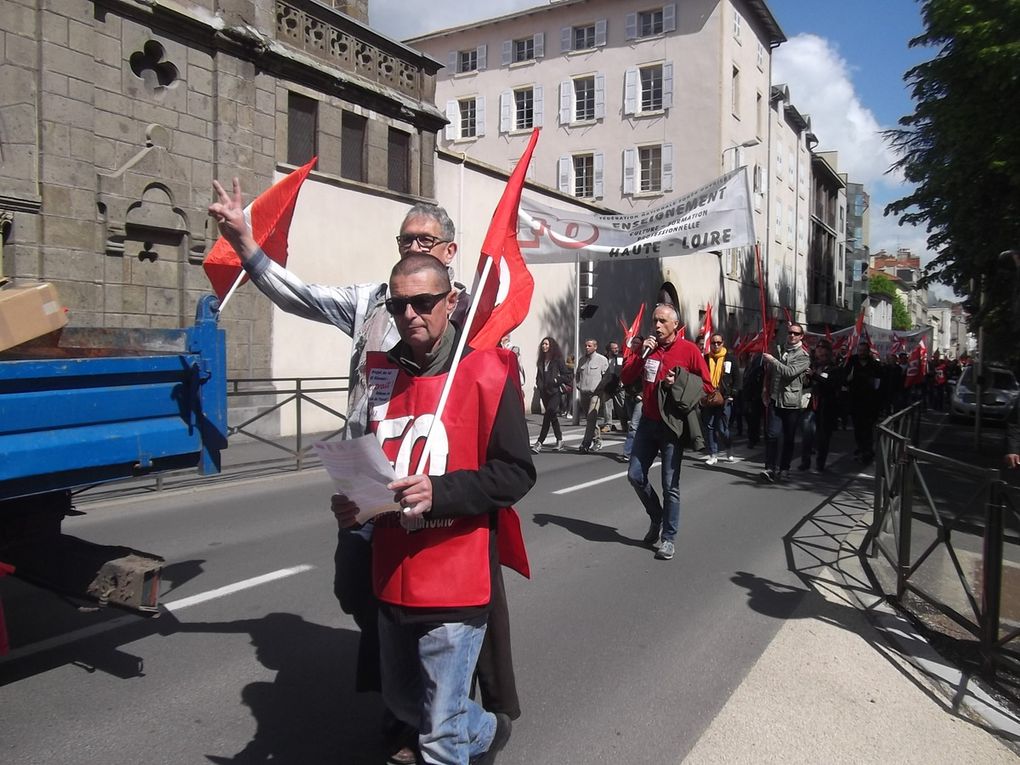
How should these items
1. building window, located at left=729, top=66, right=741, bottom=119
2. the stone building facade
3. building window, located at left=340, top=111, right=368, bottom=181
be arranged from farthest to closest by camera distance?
building window, located at left=729, top=66, right=741, bottom=119
building window, located at left=340, top=111, right=368, bottom=181
the stone building facade

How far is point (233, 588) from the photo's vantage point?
5438 mm

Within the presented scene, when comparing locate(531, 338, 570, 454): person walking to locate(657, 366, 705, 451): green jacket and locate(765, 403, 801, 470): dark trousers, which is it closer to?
locate(765, 403, 801, 470): dark trousers

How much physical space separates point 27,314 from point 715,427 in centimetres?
1062

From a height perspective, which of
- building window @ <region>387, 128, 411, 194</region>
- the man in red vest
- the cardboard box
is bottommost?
the man in red vest

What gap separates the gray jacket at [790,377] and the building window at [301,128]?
9.36 m

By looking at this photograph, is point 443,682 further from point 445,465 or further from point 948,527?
point 948,527

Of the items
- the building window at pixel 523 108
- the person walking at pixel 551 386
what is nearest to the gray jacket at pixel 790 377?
the person walking at pixel 551 386

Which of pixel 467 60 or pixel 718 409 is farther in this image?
pixel 467 60

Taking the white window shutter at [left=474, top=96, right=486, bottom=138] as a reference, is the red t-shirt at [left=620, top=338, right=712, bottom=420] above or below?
below

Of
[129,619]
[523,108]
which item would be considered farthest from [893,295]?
[129,619]

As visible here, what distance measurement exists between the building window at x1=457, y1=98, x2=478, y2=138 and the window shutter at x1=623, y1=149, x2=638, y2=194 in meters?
7.30

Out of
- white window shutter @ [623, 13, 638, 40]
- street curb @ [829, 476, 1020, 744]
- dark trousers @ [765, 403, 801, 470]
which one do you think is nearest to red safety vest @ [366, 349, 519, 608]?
street curb @ [829, 476, 1020, 744]

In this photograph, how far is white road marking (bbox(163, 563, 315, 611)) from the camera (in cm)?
509

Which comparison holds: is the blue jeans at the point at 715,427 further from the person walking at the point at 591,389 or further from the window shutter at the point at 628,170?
the window shutter at the point at 628,170
